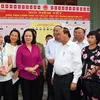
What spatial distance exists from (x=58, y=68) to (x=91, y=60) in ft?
1.83

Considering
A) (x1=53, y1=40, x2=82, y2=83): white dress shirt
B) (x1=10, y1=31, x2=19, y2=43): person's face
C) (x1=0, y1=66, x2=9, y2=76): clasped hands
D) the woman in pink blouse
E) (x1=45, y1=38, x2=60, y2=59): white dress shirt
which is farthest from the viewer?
(x1=45, y1=38, x2=60, y2=59): white dress shirt

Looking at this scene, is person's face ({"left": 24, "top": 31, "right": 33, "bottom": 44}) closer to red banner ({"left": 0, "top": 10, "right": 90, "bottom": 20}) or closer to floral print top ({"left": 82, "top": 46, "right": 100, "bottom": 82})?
floral print top ({"left": 82, "top": 46, "right": 100, "bottom": 82})

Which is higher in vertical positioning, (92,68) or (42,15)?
(42,15)

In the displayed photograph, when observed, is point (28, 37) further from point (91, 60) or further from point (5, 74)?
point (91, 60)

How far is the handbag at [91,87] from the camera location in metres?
4.48

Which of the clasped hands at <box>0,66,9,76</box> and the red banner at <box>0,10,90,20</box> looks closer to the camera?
the clasped hands at <box>0,66,9,76</box>

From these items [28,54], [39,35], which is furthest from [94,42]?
[39,35]

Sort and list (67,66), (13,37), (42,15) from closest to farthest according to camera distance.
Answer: (67,66)
(13,37)
(42,15)

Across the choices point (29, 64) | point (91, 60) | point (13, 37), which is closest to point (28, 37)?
point (13, 37)

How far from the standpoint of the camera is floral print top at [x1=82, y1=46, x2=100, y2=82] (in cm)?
446

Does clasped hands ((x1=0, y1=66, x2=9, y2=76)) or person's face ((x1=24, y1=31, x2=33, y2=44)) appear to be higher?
person's face ((x1=24, y1=31, x2=33, y2=44))

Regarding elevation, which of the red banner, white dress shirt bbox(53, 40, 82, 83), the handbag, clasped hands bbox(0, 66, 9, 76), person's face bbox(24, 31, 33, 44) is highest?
the red banner

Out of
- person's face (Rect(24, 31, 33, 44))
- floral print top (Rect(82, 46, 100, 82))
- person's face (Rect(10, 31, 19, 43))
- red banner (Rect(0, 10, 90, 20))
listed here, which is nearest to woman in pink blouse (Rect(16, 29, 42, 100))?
person's face (Rect(24, 31, 33, 44))

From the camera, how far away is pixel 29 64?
190 inches
